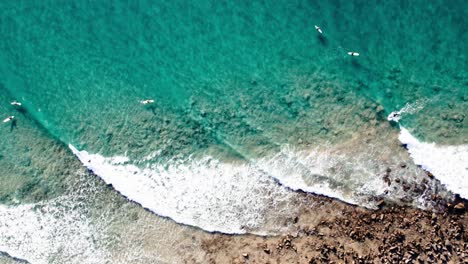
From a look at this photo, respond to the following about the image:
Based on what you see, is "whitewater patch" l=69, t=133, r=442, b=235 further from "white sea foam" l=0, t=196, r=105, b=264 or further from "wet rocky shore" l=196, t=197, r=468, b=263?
"white sea foam" l=0, t=196, r=105, b=264

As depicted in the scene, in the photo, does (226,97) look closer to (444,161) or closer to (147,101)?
(147,101)

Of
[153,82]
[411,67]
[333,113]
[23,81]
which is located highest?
[411,67]

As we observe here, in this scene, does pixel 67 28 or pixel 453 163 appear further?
pixel 67 28

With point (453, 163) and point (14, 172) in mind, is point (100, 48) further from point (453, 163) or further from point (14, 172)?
point (453, 163)

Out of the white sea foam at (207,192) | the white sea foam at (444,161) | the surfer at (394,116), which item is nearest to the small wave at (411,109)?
the surfer at (394,116)

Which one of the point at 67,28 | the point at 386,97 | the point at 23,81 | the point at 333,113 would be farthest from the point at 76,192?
the point at 386,97

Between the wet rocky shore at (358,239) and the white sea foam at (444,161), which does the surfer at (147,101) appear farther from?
the white sea foam at (444,161)
